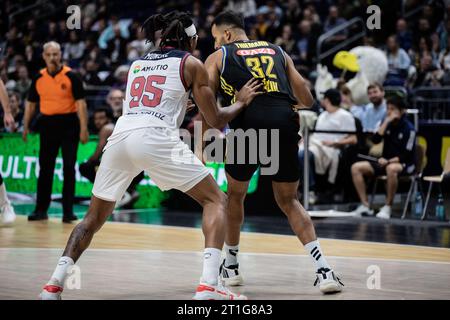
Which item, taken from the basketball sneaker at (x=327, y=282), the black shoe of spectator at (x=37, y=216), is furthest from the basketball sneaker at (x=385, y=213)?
the basketball sneaker at (x=327, y=282)

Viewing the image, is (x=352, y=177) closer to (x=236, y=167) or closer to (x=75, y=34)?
(x=236, y=167)

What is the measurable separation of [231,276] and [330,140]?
241 inches

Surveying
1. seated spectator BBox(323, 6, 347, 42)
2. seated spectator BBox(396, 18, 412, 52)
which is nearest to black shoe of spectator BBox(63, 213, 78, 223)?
seated spectator BBox(396, 18, 412, 52)

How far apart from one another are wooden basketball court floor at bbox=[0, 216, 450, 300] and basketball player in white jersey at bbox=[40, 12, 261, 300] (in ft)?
1.39

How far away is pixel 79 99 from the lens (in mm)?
11141

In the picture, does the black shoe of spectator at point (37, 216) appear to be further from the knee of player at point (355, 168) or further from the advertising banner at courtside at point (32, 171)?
the knee of player at point (355, 168)

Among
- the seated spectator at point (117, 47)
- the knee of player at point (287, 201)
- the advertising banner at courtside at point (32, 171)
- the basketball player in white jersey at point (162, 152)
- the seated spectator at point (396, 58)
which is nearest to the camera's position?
the basketball player in white jersey at point (162, 152)

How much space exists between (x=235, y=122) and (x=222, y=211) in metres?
0.97

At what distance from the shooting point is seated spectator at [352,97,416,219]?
39.2 feet

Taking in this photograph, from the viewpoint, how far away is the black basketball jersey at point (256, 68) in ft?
21.9

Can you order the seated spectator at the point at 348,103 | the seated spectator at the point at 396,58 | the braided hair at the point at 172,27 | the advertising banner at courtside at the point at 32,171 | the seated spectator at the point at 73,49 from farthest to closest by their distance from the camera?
the seated spectator at the point at 73,49 → the seated spectator at the point at 396,58 → the seated spectator at the point at 348,103 → the advertising banner at courtside at the point at 32,171 → the braided hair at the point at 172,27

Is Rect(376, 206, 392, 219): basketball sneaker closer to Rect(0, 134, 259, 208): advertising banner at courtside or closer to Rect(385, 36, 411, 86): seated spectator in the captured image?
Rect(0, 134, 259, 208): advertising banner at courtside

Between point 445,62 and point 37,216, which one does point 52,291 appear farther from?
point 445,62

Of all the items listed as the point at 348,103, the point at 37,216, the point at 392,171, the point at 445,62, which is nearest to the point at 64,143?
the point at 37,216
